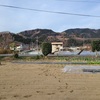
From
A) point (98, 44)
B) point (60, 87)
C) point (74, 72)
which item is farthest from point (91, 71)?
point (98, 44)

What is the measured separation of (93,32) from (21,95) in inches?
6341

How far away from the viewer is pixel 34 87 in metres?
10.7

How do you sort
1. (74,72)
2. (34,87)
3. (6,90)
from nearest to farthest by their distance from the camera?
(6,90) → (34,87) → (74,72)

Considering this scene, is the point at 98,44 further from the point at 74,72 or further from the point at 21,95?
the point at 21,95

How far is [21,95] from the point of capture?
901 centimetres

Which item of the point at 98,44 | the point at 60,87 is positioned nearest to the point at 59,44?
the point at 98,44

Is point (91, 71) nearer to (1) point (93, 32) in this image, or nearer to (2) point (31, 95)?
(2) point (31, 95)

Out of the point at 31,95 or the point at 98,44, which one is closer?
the point at 31,95

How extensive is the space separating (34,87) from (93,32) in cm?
15931

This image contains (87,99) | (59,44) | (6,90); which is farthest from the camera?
(59,44)

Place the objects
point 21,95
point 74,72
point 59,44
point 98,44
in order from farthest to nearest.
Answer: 1. point 59,44
2. point 98,44
3. point 74,72
4. point 21,95

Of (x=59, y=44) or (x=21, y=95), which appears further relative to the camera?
(x=59, y=44)

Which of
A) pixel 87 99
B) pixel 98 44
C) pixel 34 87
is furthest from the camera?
pixel 98 44

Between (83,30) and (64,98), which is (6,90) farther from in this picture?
(83,30)
